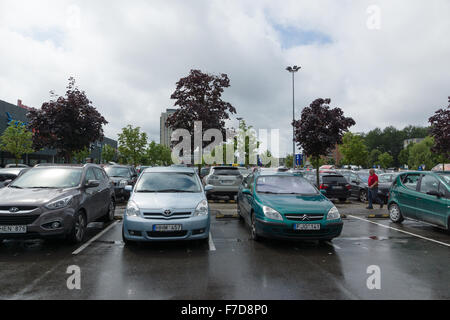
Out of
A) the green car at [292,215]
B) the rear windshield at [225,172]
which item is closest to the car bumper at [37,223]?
the green car at [292,215]

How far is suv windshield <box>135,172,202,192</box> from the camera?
23.5 feet

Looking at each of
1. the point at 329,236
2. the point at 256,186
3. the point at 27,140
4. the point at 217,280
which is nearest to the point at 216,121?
the point at 256,186

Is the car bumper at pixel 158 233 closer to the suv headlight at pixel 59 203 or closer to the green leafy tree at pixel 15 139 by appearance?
the suv headlight at pixel 59 203

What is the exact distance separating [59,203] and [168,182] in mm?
2298

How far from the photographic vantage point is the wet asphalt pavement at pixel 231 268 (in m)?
4.09

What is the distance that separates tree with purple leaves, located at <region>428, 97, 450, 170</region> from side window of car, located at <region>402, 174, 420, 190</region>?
10063 millimetres

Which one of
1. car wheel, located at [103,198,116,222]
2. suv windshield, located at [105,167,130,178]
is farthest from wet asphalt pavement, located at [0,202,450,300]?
suv windshield, located at [105,167,130,178]

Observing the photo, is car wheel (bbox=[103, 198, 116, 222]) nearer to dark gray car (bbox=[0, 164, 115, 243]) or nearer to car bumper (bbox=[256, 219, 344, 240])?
dark gray car (bbox=[0, 164, 115, 243])

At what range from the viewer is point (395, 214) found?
31.9 ft

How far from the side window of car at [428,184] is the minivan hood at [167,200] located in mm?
6011

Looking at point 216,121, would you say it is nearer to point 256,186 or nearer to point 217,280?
point 256,186

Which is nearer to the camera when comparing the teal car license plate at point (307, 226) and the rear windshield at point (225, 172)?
the teal car license plate at point (307, 226)

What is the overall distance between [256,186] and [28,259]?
4.91m

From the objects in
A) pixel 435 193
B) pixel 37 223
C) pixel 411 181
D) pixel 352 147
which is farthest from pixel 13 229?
pixel 352 147
